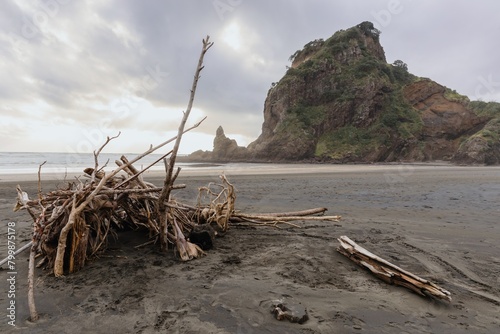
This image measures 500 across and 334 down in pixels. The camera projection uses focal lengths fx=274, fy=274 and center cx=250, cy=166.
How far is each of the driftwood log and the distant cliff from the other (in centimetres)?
4470

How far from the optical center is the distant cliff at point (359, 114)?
47781 millimetres

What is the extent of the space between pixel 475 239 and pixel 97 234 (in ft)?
18.1

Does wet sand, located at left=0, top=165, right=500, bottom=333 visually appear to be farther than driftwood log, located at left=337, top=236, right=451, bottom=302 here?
No

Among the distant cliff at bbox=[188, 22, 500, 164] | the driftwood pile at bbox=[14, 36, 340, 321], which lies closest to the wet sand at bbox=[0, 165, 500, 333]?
the driftwood pile at bbox=[14, 36, 340, 321]

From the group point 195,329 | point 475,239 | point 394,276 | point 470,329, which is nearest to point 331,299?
point 394,276

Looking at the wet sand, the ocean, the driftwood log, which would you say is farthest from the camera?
the ocean

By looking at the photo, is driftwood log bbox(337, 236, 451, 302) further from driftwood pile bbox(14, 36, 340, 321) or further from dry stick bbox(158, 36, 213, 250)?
dry stick bbox(158, 36, 213, 250)

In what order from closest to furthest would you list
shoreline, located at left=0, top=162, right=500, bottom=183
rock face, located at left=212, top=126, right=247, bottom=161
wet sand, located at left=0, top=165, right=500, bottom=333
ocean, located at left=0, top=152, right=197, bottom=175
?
wet sand, located at left=0, top=165, right=500, bottom=333
shoreline, located at left=0, top=162, right=500, bottom=183
ocean, located at left=0, top=152, right=197, bottom=175
rock face, located at left=212, top=126, right=247, bottom=161

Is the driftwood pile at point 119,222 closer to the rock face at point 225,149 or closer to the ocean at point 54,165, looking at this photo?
the ocean at point 54,165

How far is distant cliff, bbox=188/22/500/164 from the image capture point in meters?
47.8

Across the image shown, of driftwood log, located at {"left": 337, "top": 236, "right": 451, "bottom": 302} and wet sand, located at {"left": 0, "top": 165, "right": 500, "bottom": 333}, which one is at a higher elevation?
driftwood log, located at {"left": 337, "top": 236, "right": 451, "bottom": 302}

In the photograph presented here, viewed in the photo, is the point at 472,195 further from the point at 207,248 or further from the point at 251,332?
the point at 251,332

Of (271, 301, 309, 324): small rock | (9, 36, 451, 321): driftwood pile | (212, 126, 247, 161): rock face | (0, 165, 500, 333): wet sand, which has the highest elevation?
(212, 126, 247, 161): rock face

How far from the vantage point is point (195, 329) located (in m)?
2.01
